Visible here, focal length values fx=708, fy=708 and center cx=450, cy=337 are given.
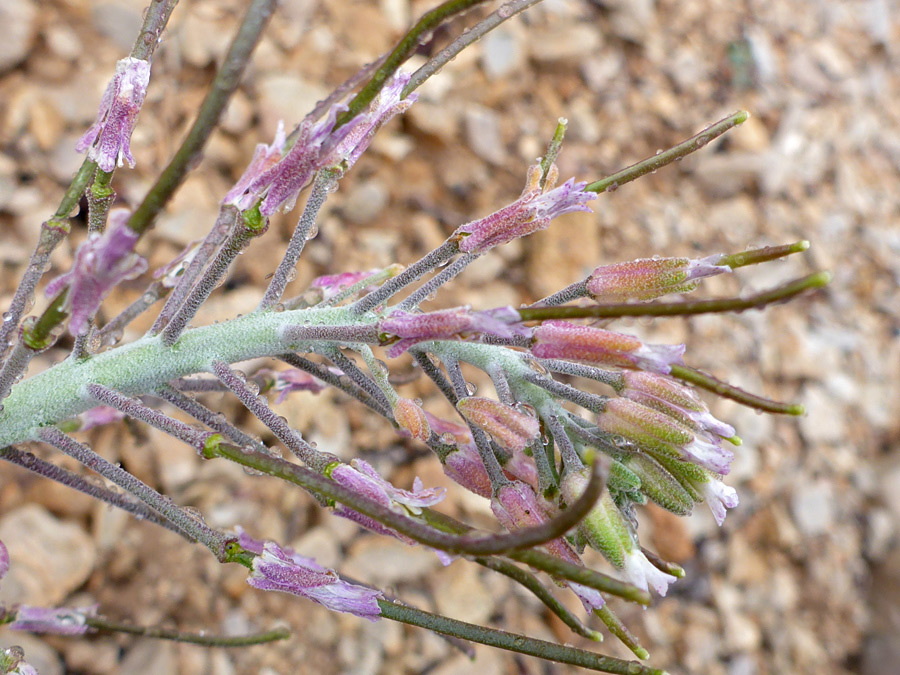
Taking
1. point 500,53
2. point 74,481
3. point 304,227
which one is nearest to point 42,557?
point 74,481

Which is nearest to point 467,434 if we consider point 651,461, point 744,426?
point 651,461

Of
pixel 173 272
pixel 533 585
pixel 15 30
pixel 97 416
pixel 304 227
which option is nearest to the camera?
pixel 533 585

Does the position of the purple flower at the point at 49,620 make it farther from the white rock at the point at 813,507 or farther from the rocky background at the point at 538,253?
the white rock at the point at 813,507

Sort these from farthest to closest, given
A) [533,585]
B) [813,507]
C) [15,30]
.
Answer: [813,507], [15,30], [533,585]

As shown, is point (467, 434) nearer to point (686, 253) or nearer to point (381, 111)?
point (381, 111)

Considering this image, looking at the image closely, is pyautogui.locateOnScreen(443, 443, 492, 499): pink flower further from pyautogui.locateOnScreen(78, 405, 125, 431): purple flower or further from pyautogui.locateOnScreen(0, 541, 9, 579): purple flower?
pyautogui.locateOnScreen(78, 405, 125, 431): purple flower

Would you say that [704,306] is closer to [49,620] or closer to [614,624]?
[614,624]

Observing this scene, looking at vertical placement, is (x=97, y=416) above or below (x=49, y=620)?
above

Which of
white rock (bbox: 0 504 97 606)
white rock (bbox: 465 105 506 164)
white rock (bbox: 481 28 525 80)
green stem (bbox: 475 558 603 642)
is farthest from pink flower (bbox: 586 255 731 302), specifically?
white rock (bbox: 481 28 525 80)
